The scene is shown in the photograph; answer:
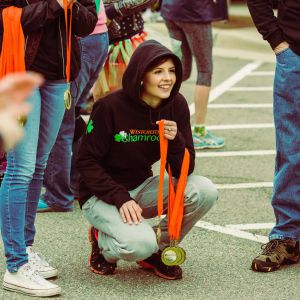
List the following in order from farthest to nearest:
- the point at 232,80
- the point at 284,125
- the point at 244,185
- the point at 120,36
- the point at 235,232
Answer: the point at 232,80 < the point at 244,185 < the point at 120,36 < the point at 235,232 < the point at 284,125

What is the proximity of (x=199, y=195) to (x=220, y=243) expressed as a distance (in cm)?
71

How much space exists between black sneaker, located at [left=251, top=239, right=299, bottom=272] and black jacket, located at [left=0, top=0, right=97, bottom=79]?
4.11ft

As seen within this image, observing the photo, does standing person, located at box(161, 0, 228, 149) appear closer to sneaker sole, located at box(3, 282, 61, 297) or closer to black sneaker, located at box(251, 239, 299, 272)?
black sneaker, located at box(251, 239, 299, 272)

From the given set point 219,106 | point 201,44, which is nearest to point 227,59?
point 219,106

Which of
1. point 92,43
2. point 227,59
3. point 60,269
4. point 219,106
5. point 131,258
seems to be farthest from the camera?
point 227,59

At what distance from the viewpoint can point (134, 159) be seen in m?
3.57

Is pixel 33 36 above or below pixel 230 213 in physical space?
above

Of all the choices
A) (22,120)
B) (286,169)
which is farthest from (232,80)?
(22,120)

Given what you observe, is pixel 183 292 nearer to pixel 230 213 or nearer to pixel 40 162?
pixel 40 162

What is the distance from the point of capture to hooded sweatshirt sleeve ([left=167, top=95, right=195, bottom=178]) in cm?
358

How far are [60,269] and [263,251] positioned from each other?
3.25ft

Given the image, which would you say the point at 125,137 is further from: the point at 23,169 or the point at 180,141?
the point at 23,169

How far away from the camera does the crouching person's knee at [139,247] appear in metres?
3.37

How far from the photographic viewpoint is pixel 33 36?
10.6 feet
